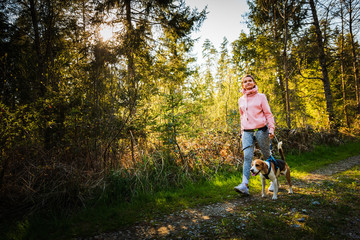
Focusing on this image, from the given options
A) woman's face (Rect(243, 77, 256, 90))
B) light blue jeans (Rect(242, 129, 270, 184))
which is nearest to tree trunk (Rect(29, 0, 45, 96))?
woman's face (Rect(243, 77, 256, 90))

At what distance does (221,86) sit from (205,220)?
15661 mm

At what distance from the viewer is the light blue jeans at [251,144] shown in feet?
11.8

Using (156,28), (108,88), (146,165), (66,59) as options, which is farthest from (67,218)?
(156,28)

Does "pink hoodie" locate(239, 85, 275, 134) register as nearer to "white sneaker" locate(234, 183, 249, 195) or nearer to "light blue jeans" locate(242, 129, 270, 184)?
"light blue jeans" locate(242, 129, 270, 184)

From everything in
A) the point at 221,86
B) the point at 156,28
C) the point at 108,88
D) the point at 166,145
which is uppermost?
the point at 156,28

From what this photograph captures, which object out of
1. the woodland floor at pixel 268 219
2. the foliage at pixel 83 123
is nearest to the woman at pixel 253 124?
the woodland floor at pixel 268 219

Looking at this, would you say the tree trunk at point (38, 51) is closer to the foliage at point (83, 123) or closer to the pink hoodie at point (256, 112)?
the foliage at point (83, 123)

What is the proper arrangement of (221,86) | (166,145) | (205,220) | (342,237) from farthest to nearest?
(221,86) < (166,145) < (205,220) < (342,237)

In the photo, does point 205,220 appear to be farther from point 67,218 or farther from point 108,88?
point 108,88

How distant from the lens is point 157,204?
3348mm

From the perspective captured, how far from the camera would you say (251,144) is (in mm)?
3742

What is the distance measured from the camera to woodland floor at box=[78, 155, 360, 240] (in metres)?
2.18

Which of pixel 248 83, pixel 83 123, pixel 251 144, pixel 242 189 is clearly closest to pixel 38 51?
pixel 83 123

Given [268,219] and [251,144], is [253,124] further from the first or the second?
[268,219]
